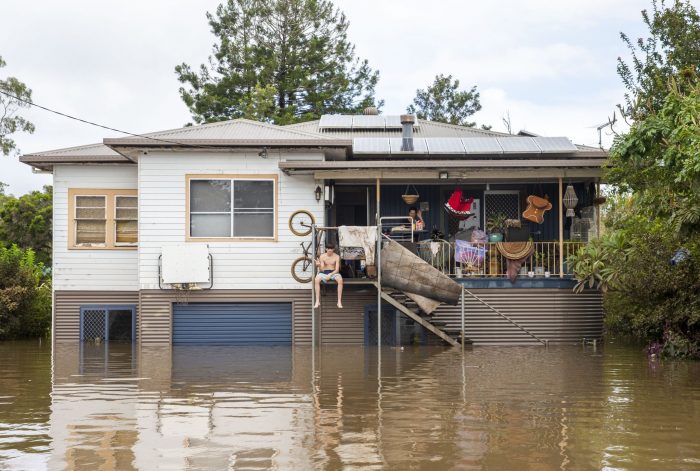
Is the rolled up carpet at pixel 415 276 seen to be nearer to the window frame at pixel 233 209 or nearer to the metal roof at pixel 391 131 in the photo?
the window frame at pixel 233 209

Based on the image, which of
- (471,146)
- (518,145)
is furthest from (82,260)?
(518,145)

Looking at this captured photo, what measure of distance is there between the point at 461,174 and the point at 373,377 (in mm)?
7943

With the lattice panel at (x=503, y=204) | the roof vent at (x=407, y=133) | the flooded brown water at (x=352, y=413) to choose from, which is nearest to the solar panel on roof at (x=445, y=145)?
the roof vent at (x=407, y=133)

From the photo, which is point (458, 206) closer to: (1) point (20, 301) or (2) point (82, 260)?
(2) point (82, 260)

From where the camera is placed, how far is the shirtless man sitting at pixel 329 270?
69.0 feet

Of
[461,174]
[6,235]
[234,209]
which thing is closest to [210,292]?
[234,209]

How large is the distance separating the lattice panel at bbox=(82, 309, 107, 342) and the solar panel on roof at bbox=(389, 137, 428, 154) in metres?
7.83

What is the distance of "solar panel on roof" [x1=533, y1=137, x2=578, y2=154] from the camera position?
75.2 ft

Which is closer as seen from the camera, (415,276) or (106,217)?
(415,276)

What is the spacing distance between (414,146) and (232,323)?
5915 mm

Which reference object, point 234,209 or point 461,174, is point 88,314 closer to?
point 234,209

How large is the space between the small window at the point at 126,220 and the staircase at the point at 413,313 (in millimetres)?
6426

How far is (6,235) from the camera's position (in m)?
39.8

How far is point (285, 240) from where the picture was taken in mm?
22203
